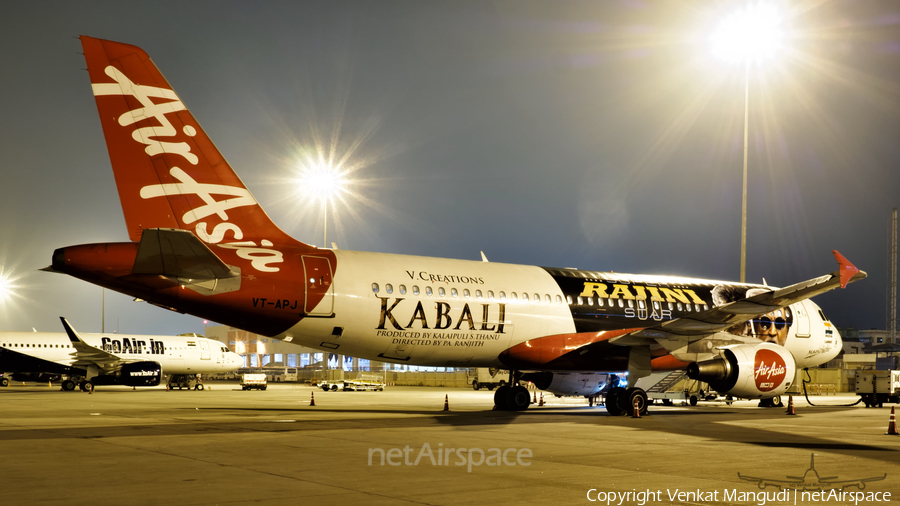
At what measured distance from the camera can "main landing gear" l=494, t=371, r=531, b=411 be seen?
898 inches

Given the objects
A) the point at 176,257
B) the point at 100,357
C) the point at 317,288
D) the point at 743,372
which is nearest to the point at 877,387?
the point at 743,372

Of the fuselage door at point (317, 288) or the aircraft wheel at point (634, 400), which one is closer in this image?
the fuselage door at point (317, 288)

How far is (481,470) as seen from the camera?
9344mm

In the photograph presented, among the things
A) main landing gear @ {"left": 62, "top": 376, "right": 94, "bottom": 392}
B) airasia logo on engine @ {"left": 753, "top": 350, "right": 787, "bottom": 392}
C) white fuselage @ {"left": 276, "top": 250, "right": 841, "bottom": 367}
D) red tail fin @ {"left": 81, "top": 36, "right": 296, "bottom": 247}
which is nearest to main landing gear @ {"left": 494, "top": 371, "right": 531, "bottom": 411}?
white fuselage @ {"left": 276, "top": 250, "right": 841, "bottom": 367}

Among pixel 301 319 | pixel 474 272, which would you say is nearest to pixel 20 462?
pixel 301 319

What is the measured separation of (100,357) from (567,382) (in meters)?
32.2

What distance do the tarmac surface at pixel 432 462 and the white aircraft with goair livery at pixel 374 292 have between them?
230 centimetres

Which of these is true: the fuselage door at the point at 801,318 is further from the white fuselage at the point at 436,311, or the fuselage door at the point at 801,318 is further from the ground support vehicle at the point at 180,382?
the ground support vehicle at the point at 180,382

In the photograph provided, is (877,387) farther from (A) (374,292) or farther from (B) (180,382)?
(B) (180,382)

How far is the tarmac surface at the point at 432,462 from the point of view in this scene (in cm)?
755

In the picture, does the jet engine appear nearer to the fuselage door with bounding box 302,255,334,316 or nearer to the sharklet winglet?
the fuselage door with bounding box 302,255,334,316

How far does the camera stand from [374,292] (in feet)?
57.5

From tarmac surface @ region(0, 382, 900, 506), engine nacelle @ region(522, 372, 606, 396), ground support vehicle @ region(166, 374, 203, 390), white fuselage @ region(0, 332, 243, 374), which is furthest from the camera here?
ground support vehicle @ region(166, 374, 203, 390)

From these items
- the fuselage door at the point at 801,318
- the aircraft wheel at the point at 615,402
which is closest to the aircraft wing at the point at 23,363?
the aircraft wheel at the point at 615,402
